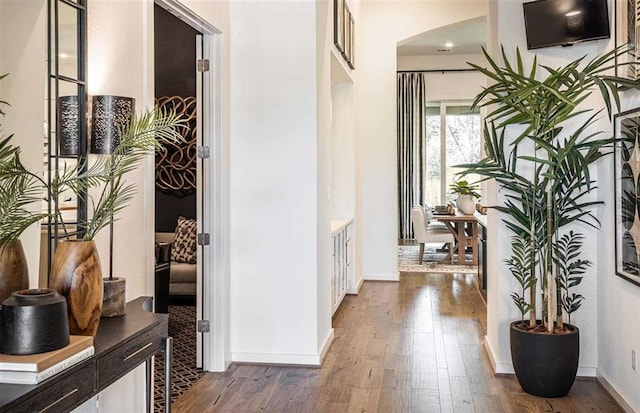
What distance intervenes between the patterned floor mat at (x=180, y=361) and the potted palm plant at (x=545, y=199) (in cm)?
209

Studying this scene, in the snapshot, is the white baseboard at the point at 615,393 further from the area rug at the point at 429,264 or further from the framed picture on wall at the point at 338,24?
Answer: the area rug at the point at 429,264

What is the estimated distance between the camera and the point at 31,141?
2.16 meters

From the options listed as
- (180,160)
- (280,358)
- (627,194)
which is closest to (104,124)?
(280,358)

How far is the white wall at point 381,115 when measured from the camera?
7.58m

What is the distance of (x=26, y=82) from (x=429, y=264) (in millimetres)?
7649

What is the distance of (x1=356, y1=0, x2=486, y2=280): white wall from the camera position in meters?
7.58

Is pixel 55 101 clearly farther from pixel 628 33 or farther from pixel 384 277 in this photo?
pixel 384 277

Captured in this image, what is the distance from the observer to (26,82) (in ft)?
6.98

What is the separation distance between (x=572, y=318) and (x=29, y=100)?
339 cm

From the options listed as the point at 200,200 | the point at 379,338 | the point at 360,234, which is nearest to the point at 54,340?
the point at 200,200

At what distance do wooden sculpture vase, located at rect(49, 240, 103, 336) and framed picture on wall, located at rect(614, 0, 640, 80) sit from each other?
2.63 metres

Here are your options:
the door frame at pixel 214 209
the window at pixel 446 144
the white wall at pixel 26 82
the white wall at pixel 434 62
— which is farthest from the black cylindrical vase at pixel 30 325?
the window at pixel 446 144

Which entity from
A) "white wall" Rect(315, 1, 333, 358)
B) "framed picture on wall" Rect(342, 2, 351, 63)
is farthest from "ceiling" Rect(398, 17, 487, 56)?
"white wall" Rect(315, 1, 333, 358)

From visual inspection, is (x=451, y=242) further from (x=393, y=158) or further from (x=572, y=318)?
(x=572, y=318)
